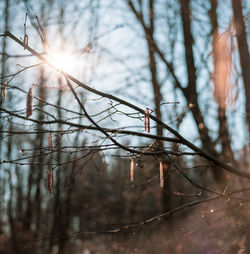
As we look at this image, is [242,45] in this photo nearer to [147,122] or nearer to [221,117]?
Result: [221,117]

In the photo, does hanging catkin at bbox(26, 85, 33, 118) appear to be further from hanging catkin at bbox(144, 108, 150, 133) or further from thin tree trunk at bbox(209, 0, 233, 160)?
thin tree trunk at bbox(209, 0, 233, 160)

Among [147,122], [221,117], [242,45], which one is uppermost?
[242,45]

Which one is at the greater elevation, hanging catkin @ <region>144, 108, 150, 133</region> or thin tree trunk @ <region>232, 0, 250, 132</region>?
thin tree trunk @ <region>232, 0, 250, 132</region>

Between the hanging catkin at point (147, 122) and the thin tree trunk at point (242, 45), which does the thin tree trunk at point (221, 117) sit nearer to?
the thin tree trunk at point (242, 45)

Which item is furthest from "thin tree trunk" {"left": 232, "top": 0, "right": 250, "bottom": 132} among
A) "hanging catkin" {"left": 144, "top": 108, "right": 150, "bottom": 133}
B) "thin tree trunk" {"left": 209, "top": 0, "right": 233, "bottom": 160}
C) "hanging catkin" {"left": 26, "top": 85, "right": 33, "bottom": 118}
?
"hanging catkin" {"left": 26, "top": 85, "right": 33, "bottom": 118}

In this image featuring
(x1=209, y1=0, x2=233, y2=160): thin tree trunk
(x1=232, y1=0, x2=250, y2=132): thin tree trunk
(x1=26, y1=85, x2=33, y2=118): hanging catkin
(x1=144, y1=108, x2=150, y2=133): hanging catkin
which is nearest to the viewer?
(x1=26, y1=85, x2=33, y2=118): hanging catkin

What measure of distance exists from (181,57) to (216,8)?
0.84 metres

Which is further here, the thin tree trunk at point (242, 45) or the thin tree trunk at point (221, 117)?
the thin tree trunk at point (221, 117)

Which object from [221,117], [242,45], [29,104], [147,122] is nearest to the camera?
[29,104]

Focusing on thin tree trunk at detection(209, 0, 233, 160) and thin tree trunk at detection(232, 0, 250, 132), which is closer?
thin tree trunk at detection(232, 0, 250, 132)

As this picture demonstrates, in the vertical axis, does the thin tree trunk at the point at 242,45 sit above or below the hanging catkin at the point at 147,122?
above

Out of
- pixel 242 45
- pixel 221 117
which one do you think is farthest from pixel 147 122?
pixel 221 117

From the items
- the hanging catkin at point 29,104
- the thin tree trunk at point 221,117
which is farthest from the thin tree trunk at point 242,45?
the hanging catkin at point 29,104

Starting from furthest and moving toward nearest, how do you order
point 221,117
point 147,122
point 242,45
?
point 221,117 → point 242,45 → point 147,122
